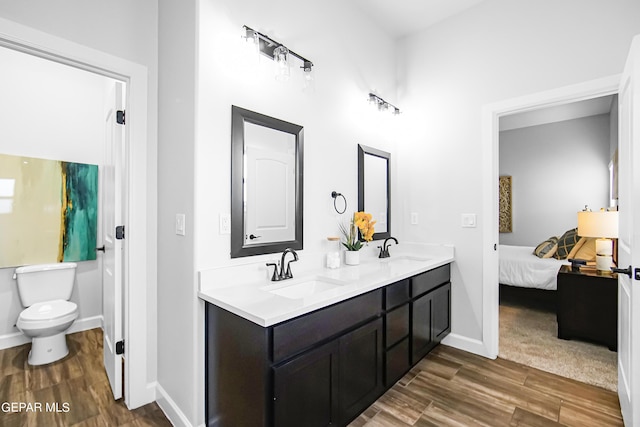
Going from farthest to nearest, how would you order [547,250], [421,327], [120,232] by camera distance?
[547,250], [421,327], [120,232]

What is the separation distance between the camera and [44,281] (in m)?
2.80

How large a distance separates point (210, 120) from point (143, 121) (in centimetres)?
63

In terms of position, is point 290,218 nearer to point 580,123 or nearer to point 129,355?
point 129,355

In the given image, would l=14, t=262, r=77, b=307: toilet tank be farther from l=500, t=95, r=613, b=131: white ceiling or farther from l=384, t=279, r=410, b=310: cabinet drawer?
l=500, t=95, r=613, b=131: white ceiling

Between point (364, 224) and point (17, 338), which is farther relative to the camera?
point (17, 338)

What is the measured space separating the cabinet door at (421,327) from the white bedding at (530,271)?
1926 mm

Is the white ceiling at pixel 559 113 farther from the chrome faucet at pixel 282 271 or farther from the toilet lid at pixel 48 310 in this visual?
the toilet lid at pixel 48 310

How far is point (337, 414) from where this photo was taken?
1559mm

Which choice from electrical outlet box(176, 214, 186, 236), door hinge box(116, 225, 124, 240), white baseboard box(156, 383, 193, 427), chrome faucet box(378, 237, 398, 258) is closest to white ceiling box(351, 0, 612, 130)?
chrome faucet box(378, 237, 398, 258)

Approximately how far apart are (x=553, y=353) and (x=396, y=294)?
178 cm

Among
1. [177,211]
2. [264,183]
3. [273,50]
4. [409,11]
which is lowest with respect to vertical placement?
[177,211]

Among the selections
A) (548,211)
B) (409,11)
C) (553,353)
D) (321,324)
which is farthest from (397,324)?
(548,211)

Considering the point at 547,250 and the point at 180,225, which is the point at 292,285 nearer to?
the point at 180,225

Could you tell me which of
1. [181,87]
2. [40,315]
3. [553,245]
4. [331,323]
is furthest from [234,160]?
[553,245]
